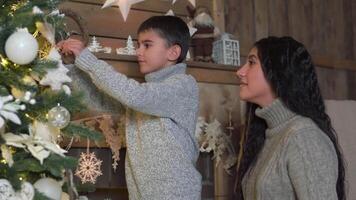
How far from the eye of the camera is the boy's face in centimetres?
191

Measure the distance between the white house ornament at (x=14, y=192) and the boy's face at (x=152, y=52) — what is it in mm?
804

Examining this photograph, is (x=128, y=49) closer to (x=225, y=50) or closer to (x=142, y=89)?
(x=225, y=50)

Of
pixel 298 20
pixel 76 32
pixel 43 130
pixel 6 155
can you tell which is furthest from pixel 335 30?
pixel 6 155

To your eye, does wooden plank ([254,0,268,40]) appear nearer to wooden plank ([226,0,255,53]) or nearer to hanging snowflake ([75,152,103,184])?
wooden plank ([226,0,255,53])

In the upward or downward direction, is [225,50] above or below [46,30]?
above

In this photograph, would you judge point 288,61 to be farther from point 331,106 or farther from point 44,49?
point 331,106

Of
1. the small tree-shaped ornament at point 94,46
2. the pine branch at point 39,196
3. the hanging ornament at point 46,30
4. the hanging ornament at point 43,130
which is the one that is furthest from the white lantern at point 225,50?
the pine branch at point 39,196

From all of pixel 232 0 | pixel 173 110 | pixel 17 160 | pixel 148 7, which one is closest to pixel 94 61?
pixel 173 110

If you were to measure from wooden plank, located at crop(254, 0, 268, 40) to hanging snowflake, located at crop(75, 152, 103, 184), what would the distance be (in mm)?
1231

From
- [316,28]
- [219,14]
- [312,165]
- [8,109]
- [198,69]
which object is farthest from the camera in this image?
[316,28]

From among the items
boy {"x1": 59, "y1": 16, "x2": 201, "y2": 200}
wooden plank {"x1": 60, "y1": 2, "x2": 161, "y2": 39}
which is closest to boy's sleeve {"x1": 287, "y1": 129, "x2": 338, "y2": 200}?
boy {"x1": 59, "y1": 16, "x2": 201, "y2": 200}

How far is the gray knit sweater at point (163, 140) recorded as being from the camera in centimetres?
178

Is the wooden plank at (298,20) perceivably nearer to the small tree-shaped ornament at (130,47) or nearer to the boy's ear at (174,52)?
the small tree-shaped ornament at (130,47)

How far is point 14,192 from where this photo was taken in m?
1.16
